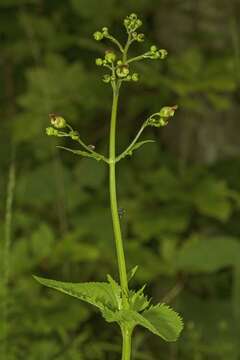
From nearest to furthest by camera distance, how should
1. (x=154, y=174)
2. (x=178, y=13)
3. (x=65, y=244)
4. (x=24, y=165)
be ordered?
(x=65, y=244), (x=154, y=174), (x=178, y=13), (x=24, y=165)

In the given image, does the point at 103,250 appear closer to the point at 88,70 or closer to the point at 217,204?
the point at 217,204

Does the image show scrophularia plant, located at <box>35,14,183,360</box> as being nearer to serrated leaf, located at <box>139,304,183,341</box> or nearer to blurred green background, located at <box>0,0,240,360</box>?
serrated leaf, located at <box>139,304,183,341</box>

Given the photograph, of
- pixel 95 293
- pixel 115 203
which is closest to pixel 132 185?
pixel 95 293

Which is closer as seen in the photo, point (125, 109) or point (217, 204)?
point (217, 204)

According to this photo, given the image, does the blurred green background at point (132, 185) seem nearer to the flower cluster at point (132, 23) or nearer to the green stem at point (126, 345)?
the green stem at point (126, 345)

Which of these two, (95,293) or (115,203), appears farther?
(95,293)

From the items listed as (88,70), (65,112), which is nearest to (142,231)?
(65,112)

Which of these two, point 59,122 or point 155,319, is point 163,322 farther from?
point 59,122
